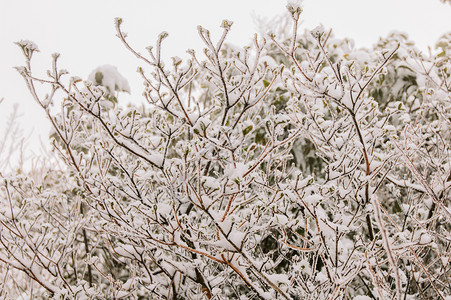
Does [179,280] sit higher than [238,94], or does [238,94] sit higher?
[238,94]

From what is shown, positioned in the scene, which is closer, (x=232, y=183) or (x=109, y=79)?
(x=232, y=183)

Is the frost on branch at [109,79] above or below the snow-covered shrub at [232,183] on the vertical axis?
above

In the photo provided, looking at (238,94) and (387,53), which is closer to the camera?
(387,53)

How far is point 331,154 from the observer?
1.97m

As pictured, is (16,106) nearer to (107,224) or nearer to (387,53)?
(107,224)

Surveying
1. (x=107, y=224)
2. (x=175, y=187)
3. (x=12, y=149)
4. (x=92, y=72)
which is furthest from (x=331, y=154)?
(x=12, y=149)

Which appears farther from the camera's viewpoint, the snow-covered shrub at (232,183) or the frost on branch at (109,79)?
the frost on branch at (109,79)

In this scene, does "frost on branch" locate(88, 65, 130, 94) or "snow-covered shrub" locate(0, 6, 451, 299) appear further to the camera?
"frost on branch" locate(88, 65, 130, 94)

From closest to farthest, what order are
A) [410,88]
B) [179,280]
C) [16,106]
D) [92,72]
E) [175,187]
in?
[175,187]
[179,280]
[92,72]
[410,88]
[16,106]

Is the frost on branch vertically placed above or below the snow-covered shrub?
above

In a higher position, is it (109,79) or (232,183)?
(109,79)

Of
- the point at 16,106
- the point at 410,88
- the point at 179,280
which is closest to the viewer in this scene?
the point at 179,280

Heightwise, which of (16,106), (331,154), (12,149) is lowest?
(331,154)

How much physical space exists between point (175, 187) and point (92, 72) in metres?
1.99
